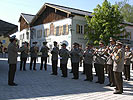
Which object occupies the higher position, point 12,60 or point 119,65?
point 12,60

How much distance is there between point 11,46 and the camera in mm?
7418

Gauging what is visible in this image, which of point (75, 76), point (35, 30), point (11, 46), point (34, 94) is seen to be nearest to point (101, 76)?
point (75, 76)

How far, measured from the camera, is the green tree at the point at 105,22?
2519cm

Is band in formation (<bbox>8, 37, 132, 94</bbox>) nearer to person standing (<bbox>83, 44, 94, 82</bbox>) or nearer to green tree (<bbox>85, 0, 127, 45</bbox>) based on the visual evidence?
person standing (<bbox>83, 44, 94, 82</bbox>)

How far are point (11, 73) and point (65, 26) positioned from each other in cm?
2249

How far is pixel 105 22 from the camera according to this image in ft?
83.9

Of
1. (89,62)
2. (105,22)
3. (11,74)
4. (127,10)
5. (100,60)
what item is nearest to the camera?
(11,74)

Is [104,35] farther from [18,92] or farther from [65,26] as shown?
[18,92]

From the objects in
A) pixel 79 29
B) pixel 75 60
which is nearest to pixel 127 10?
pixel 79 29

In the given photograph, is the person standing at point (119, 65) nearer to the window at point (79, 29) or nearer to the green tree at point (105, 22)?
the green tree at point (105, 22)

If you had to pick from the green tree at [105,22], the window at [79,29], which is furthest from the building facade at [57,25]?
the green tree at [105,22]

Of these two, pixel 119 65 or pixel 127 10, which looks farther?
pixel 127 10

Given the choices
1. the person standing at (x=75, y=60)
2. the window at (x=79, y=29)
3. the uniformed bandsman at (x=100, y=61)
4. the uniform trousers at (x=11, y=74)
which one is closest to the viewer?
the uniform trousers at (x=11, y=74)

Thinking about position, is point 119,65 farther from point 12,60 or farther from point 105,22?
point 105,22
